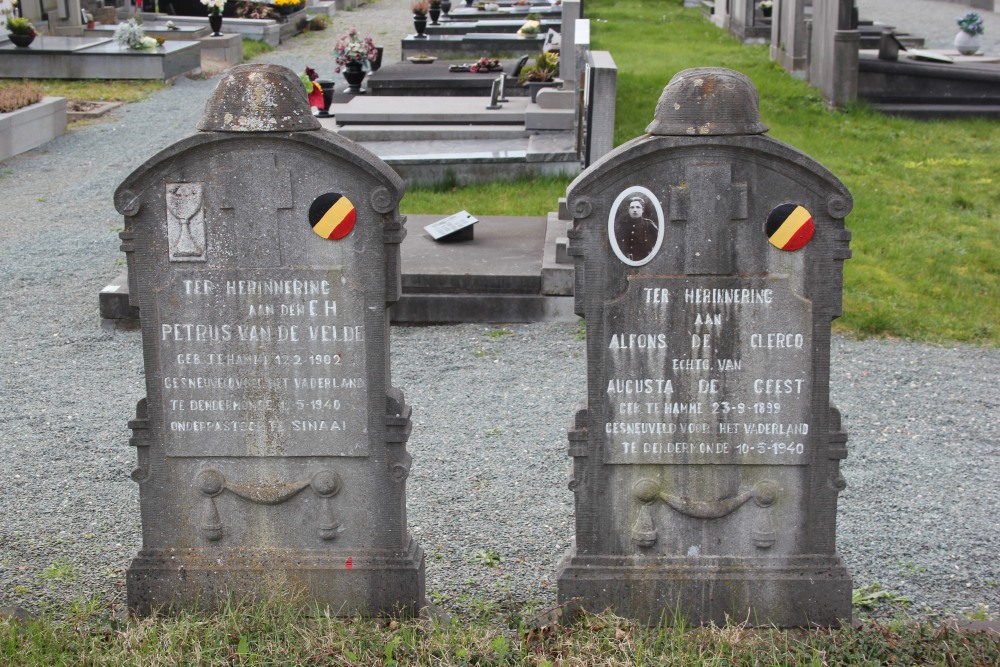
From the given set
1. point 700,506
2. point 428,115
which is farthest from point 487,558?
point 428,115

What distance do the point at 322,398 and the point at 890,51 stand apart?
1515 cm

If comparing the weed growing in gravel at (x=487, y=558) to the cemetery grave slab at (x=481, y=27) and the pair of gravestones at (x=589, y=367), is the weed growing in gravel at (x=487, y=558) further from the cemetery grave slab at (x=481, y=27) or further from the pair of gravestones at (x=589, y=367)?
the cemetery grave slab at (x=481, y=27)

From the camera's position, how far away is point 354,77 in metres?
18.5

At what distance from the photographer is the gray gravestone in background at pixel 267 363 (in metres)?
4.38

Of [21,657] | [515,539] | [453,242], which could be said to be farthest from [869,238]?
[21,657]

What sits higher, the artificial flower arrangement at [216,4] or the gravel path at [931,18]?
the artificial flower arrangement at [216,4]

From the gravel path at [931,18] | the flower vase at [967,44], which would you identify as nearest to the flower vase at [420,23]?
the gravel path at [931,18]

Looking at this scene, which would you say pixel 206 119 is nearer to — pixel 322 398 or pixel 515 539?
pixel 322 398

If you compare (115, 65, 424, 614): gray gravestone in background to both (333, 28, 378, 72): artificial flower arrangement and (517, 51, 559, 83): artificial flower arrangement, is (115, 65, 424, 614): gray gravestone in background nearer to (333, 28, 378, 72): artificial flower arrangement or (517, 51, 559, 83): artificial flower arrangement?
(517, 51, 559, 83): artificial flower arrangement

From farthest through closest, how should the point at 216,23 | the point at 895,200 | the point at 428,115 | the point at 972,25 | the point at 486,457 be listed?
the point at 216,23, the point at 972,25, the point at 428,115, the point at 895,200, the point at 486,457

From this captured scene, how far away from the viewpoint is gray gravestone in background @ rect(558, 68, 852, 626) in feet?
14.0

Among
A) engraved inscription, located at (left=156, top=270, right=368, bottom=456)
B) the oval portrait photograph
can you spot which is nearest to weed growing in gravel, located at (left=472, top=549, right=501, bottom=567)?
engraved inscription, located at (left=156, top=270, right=368, bottom=456)

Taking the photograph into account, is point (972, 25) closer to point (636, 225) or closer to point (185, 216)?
point (636, 225)

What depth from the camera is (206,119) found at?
439cm
